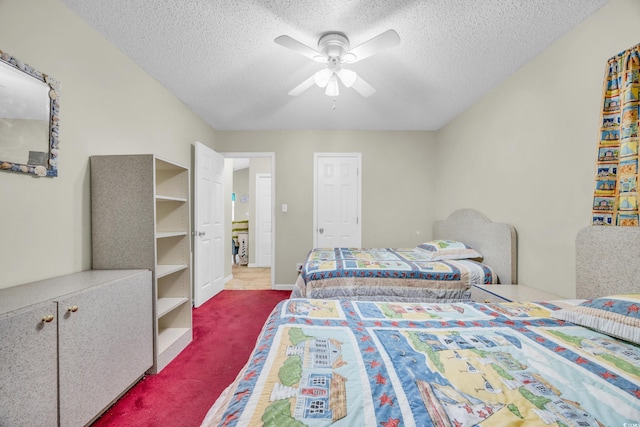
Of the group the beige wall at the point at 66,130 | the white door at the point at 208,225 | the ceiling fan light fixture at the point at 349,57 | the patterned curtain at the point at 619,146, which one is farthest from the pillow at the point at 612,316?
the white door at the point at 208,225

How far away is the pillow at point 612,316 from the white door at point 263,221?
5.32 m

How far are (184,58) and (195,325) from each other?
2604 mm

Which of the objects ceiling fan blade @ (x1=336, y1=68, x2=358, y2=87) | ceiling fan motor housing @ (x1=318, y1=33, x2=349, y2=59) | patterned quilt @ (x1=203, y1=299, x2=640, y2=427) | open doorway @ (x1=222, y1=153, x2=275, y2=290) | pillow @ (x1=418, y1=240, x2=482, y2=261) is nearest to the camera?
patterned quilt @ (x1=203, y1=299, x2=640, y2=427)

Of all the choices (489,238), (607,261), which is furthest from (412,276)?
(607,261)

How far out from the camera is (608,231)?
1.56 m

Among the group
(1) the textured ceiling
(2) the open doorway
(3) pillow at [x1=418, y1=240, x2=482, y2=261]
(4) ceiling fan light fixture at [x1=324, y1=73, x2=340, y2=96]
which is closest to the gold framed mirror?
(1) the textured ceiling

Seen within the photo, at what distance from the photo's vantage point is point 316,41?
6.70 feet

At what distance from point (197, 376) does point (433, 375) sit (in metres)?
1.84

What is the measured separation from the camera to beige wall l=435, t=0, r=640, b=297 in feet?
5.63

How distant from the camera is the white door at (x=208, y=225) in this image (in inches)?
134

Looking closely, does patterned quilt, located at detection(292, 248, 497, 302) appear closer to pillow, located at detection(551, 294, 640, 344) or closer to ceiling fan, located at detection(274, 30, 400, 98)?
pillow, located at detection(551, 294, 640, 344)

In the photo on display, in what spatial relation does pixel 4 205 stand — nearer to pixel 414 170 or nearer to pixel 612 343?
pixel 612 343

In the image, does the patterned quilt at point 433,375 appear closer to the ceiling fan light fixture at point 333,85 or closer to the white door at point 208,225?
the ceiling fan light fixture at point 333,85

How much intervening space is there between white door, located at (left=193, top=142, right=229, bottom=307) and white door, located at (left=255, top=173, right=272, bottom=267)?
188 cm
